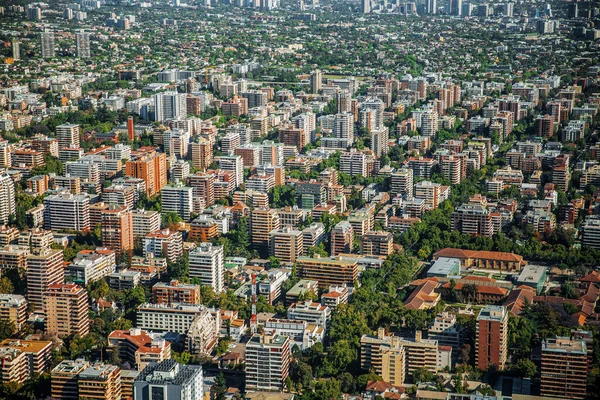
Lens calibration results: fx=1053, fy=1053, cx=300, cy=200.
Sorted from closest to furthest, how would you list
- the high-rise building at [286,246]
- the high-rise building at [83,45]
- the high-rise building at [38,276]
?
the high-rise building at [38,276] < the high-rise building at [286,246] < the high-rise building at [83,45]

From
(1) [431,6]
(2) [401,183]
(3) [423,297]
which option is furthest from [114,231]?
(1) [431,6]

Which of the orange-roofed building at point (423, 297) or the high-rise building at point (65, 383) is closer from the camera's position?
the high-rise building at point (65, 383)

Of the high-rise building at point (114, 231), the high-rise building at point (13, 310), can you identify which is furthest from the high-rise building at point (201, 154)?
the high-rise building at point (13, 310)

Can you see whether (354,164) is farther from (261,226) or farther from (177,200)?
(261,226)

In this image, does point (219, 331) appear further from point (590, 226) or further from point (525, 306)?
point (590, 226)

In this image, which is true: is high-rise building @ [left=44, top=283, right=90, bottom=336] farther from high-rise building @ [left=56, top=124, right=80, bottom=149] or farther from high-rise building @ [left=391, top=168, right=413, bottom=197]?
high-rise building @ [left=56, top=124, right=80, bottom=149]

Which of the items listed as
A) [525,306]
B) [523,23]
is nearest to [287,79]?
[523,23]

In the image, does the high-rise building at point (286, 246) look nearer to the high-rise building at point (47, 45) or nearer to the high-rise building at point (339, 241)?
the high-rise building at point (339, 241)
